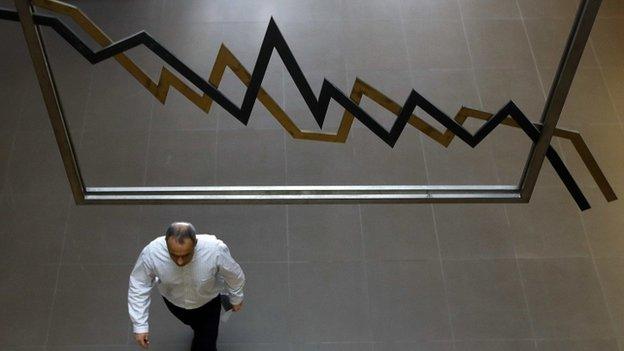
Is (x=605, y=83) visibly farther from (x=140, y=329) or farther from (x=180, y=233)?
(x=140, y=329)

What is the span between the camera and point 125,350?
4.14 metres

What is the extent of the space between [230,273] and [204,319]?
0.42 metres

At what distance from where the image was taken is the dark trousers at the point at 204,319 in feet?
12.0

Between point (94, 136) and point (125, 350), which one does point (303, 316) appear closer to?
point (125, 350)

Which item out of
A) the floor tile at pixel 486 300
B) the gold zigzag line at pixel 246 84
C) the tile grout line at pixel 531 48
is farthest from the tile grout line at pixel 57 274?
the tile grout line at pixel 531 48

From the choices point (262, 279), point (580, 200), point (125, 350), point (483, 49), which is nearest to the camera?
point (580, 200)

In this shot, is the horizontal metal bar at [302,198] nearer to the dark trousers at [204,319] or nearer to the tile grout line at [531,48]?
the dark trousers at [204,319]

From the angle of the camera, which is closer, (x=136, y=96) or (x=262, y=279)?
(x=262, y=279)

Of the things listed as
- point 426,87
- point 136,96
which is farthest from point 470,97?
point 136,96

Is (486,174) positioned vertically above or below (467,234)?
above

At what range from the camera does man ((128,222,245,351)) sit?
3.17m

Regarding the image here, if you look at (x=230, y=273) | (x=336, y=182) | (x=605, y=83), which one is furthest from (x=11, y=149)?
(x=605, y=83)

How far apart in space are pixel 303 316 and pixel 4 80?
9.68ft

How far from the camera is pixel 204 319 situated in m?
3.71
